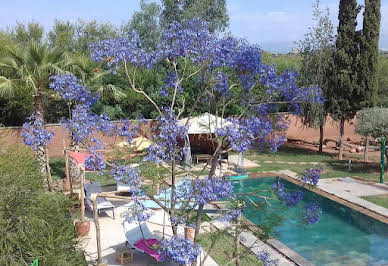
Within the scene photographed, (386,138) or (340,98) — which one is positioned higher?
(340,98)

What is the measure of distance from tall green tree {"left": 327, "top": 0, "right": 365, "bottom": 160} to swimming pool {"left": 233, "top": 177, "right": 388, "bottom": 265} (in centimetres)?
673

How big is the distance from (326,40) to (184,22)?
48.5 feet

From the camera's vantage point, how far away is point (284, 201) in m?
6.39

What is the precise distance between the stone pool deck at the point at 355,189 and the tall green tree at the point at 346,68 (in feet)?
13.8

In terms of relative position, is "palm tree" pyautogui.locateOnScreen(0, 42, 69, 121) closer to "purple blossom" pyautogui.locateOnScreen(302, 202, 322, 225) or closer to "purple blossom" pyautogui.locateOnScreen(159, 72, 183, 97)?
"purple blossom" pyautogui.locateOnScreen(159, 72, 183, 97)

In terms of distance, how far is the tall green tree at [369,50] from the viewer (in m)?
19.4

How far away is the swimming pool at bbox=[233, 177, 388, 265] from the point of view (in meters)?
11.2

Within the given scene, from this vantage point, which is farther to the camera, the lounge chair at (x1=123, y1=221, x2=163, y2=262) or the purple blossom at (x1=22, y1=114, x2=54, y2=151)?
the lounge chair at (x1=123, y1=221, x2=163, y2=262)

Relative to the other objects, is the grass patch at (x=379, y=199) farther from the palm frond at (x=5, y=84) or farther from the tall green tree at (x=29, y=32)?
the tall green tree at (x=29, y=32)

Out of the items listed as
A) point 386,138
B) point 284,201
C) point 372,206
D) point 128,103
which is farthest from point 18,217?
point 128,103

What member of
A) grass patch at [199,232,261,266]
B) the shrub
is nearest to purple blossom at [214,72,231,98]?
the shrub

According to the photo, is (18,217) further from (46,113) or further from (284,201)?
(46,113)

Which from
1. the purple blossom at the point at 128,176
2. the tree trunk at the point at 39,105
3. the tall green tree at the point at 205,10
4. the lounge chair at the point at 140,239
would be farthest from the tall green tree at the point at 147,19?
the purple blossom at the point at 128,176

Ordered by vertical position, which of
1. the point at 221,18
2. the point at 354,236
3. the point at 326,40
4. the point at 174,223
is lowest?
the point at 354,236
